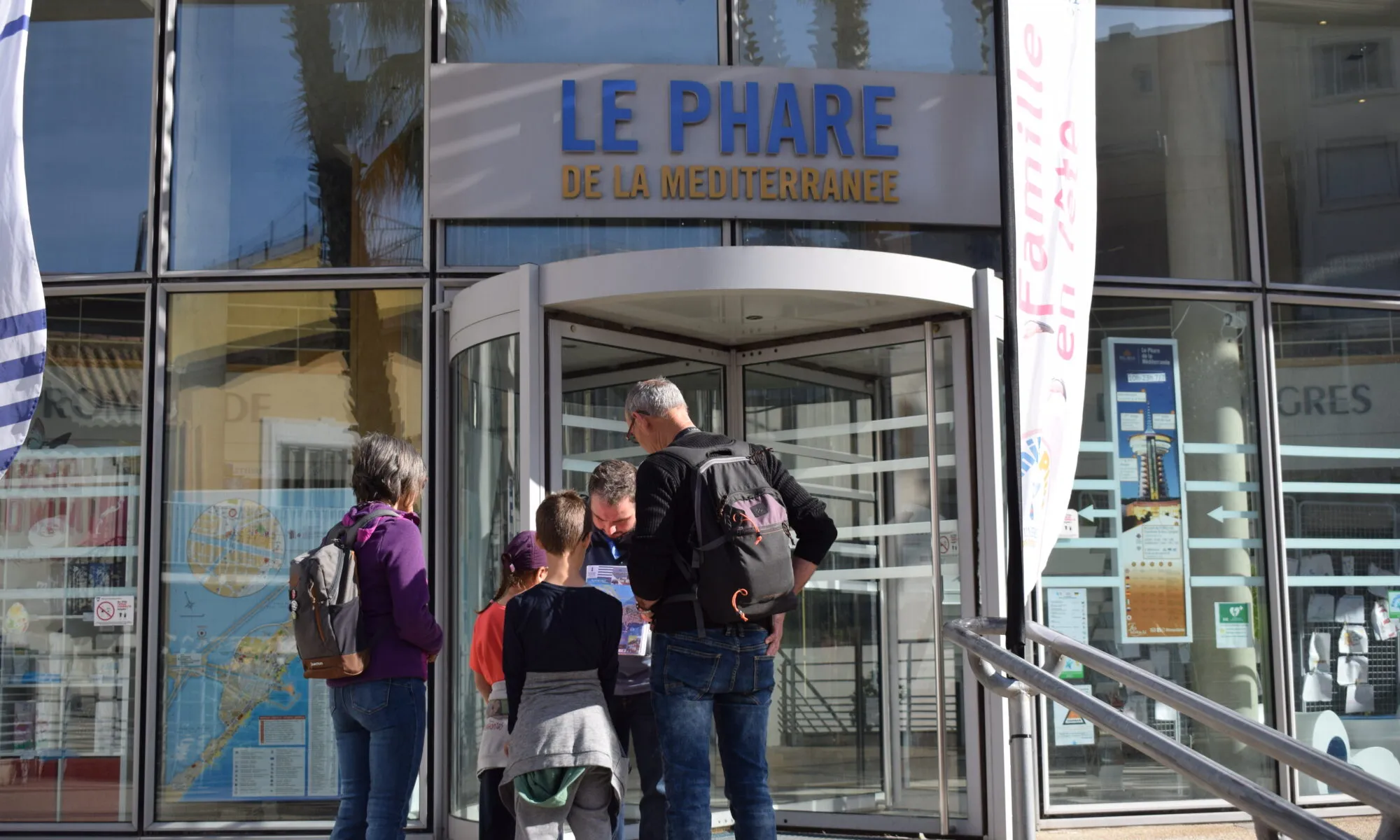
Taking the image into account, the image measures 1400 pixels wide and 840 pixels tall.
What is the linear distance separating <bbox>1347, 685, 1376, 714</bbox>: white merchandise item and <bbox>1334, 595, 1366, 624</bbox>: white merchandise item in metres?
0.36

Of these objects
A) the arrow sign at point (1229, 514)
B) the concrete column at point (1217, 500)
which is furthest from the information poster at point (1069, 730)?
the arrow sign at point (1229, 514)

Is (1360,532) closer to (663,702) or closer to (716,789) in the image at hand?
(716,789)

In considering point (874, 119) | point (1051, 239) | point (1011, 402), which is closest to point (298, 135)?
point (874, 119)

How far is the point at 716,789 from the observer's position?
7.48m

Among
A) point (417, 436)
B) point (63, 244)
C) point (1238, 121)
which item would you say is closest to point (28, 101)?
point (63, 244)

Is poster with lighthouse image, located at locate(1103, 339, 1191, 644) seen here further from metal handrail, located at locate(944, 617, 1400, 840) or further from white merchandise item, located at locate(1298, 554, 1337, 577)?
metal handrail, located at locate(944, 617, 1400, 840)

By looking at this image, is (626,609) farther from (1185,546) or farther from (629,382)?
(1185,546)

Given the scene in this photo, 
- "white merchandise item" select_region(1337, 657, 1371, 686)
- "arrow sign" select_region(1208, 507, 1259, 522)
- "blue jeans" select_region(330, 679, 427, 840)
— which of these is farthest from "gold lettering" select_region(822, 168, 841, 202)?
"blue jeans" select_region(330, 679, 427, 840)

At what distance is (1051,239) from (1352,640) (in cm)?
392

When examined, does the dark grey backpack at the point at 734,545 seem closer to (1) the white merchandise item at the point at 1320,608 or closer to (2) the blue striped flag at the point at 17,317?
(2) the blue striped flag at the point at 17,317

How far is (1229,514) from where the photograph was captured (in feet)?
26.3

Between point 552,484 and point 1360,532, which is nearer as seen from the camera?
point 552,484

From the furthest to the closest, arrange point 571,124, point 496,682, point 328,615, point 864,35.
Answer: point 864,35 < point 571,124 < point 496,682 < point 328,615

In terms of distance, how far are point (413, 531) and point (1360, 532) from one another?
230 inches
